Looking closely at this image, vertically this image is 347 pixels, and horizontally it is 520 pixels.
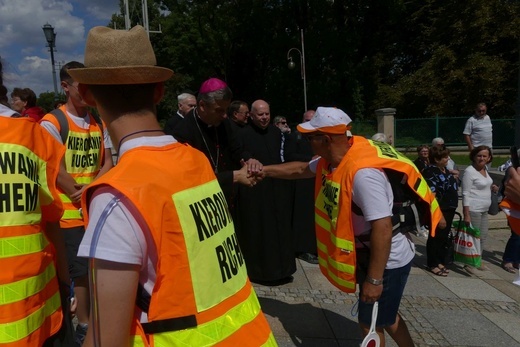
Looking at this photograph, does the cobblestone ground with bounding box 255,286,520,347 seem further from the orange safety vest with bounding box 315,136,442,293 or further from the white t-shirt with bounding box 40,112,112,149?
the white t-shirt with bounding box 40,112,112,149

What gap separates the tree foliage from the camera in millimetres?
24531

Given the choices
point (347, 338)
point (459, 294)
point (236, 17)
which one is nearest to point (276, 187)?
point (347, 338)

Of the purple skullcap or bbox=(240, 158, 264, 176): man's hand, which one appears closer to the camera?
bbox=(240, 158, 264, 176): man's hand

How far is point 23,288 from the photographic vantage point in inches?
76.7

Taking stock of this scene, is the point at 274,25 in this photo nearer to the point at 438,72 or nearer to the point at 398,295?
the point at 438,72

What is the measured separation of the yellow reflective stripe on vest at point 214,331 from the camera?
1.32 meters

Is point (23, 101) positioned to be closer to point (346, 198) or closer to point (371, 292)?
point (346, 198)

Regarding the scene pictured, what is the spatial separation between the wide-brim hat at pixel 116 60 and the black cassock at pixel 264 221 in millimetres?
3892

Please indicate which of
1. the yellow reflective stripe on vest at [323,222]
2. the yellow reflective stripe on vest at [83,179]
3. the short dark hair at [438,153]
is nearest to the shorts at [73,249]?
the yellow reflective stripe on vest at [83,179]

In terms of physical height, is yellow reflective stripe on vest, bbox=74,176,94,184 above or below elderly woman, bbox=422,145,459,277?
above

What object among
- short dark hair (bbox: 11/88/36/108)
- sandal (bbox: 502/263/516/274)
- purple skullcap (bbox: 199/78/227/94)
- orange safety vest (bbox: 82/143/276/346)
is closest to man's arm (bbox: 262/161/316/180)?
purple skullcap (bbox: 199/78/227/94)

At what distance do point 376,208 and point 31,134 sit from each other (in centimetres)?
188

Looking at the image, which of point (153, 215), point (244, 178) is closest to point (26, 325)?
point (153, 215)

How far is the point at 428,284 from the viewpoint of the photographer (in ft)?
19.3
